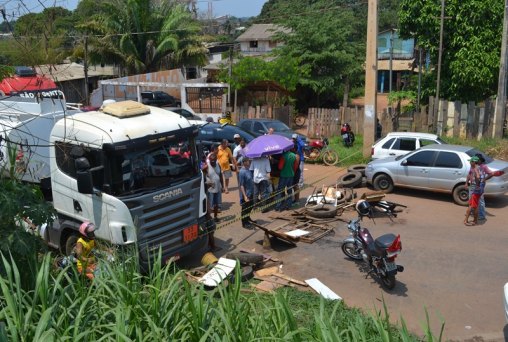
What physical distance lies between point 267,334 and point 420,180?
429 inches

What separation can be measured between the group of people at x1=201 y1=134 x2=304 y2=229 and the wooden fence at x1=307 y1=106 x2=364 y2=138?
9592 mm

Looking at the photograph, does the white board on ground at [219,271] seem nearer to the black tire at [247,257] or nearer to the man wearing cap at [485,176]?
the black tire at [247,257]

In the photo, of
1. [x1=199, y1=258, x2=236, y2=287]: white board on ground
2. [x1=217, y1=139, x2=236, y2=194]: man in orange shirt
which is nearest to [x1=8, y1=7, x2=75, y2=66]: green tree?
[x1=199, y1=258, x2=236, y2=287]: white board on ground

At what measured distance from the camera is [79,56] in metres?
41.2

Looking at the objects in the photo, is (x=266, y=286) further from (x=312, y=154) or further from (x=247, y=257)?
(x=312, y=154)

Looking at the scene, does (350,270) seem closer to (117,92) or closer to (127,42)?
(117,92)

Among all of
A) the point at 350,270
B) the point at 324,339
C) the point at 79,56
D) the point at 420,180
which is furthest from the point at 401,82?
the point at 324,339

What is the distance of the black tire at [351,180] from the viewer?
15.9m

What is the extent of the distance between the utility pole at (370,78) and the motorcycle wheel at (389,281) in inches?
435

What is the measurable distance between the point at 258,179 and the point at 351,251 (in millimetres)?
3586

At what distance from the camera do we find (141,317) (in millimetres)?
4996

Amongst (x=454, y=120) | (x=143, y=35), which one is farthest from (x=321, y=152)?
(x=143, y=35)

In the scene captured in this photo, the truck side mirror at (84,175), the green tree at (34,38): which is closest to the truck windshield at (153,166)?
the truck side mirror at (84,175)

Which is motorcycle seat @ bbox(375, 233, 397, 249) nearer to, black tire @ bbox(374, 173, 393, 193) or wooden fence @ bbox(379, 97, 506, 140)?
black tire @ bbox(374, 173, 393, 193)
